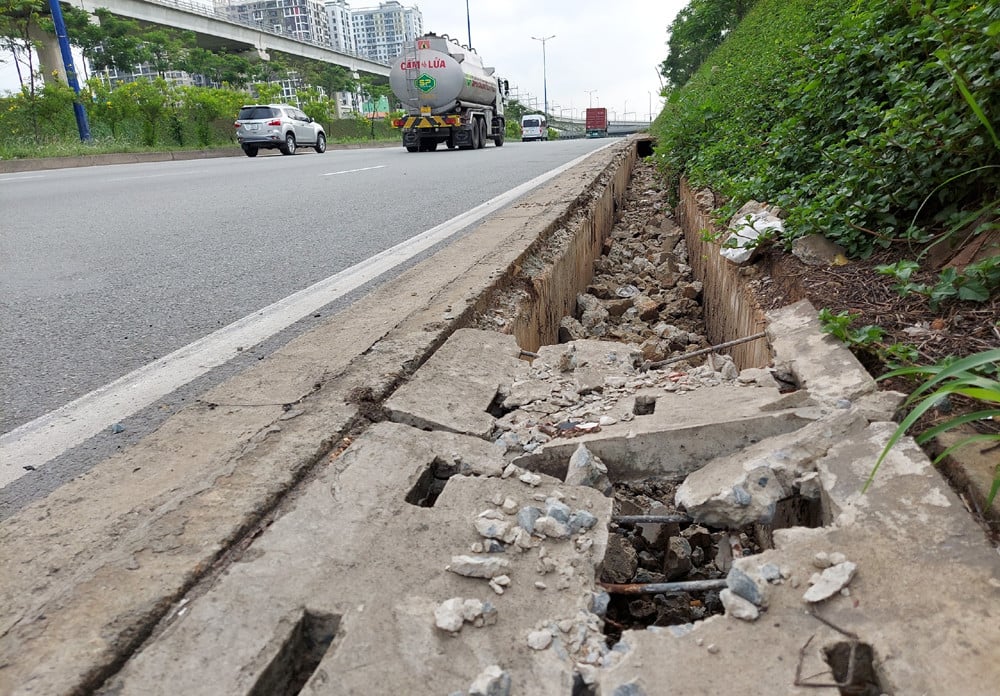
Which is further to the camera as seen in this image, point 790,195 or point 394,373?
point 790,195

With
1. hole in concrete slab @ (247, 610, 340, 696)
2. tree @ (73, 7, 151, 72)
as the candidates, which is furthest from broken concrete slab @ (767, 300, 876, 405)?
tree @ (73, 7, 151, 72)

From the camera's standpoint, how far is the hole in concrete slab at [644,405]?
2.01m

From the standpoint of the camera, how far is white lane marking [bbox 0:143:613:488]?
5.99ft

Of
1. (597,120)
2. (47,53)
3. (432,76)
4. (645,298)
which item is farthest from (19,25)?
(597,120)

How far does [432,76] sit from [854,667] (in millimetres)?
19662

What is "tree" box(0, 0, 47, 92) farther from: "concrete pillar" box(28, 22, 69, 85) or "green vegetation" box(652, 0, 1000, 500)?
"green vegetation" box(652, 0, 1000, 500)

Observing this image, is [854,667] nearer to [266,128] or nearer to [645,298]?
[645,298]

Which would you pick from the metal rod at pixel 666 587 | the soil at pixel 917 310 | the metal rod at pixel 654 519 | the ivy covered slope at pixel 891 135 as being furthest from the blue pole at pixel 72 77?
the metal rod at pixel 666 587

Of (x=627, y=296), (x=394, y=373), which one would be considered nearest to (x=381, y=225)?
(x=627, y=296)

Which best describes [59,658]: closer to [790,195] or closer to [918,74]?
[790,195]

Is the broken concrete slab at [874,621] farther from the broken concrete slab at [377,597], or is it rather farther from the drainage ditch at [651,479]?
the broken concrete slab at [377,597]

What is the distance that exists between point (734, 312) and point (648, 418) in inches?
60.8

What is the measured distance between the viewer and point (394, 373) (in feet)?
6.80

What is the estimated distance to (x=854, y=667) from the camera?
3.57 ft
